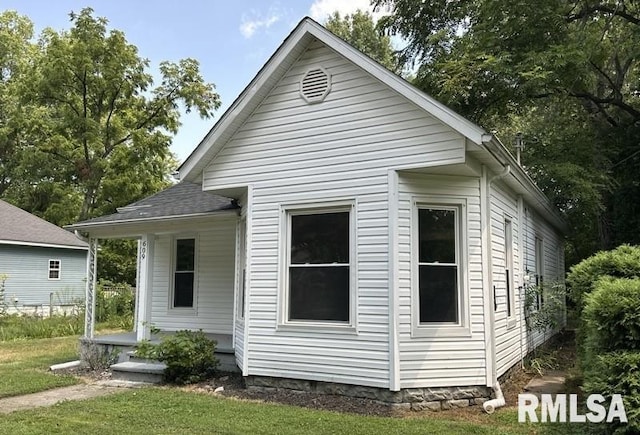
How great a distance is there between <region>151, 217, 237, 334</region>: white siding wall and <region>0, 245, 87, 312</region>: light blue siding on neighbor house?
12400 millimetres

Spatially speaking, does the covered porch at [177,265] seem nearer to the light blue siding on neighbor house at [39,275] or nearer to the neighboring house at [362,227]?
the neighboring house at [362,227]

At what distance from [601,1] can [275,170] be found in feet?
43.7

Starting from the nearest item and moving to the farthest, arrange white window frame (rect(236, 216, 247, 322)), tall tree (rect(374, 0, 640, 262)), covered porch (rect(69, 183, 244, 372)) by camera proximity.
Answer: white window frame (rect(236, 216, 247, 322)) → covered porch (rect(69, 183, 244, 372)) → tall tree (rect(374, 0, 640, 262))

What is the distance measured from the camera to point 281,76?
7836 millimetres

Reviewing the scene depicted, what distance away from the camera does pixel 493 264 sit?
294 inches

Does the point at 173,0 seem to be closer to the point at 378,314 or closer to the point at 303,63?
the point at 303,63

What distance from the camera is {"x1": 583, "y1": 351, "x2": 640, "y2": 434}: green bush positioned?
398 centimetres

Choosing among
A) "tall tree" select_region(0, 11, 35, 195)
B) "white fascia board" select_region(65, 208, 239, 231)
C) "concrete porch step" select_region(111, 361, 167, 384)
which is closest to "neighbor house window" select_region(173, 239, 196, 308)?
"white fascia board" select_region(65, 208, 239, 231)

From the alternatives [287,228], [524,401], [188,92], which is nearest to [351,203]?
[287,228]

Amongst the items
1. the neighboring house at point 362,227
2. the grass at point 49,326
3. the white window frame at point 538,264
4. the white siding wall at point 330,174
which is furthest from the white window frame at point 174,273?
the white window frame at point 538,264

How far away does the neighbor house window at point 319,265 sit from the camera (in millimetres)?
7141

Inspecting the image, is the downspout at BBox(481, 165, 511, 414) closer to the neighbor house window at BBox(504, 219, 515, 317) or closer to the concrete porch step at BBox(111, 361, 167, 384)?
the neighbor house window at BBox(504, 219, 515, 317)

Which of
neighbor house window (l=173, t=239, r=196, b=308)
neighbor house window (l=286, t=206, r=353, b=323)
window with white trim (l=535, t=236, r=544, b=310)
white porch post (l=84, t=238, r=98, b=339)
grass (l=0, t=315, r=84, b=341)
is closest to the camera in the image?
neighbor house window (l=286, t=206, r=353, b=323)

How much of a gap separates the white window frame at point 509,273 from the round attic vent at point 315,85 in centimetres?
365
